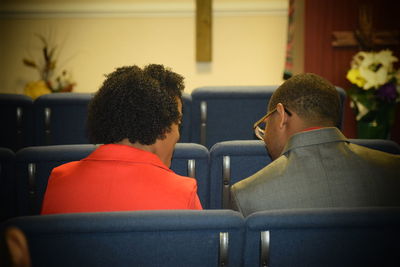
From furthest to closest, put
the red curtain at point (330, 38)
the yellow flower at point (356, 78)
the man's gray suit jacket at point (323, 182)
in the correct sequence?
the red curtain at point (330, 38)
the yellow flower at point (356, 78)
the man's gray suit jacket at point (323, 182)

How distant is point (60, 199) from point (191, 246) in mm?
423

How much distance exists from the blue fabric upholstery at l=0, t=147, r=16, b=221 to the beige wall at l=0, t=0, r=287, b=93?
140 inches

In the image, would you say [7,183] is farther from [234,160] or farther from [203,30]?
[203,30]

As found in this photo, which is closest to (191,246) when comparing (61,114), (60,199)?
(60,199)

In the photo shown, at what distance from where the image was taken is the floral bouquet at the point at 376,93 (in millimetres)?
3283

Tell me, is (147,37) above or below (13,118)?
above

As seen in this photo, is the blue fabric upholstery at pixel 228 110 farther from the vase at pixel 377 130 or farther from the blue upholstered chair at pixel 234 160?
the vase at pixel 377 130

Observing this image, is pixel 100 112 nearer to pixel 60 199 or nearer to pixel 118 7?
pixel 60 199

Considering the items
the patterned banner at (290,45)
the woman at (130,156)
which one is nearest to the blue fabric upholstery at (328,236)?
the woman at (130,156)

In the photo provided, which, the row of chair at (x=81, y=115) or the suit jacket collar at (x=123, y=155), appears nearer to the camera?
the suit jacket collar at (x=123, y=155)

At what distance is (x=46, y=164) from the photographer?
1695 mm

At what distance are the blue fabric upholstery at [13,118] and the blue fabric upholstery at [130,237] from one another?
5.05 feet

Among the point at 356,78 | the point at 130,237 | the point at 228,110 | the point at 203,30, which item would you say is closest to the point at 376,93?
the point at 356,78

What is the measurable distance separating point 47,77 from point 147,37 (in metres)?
1.18
